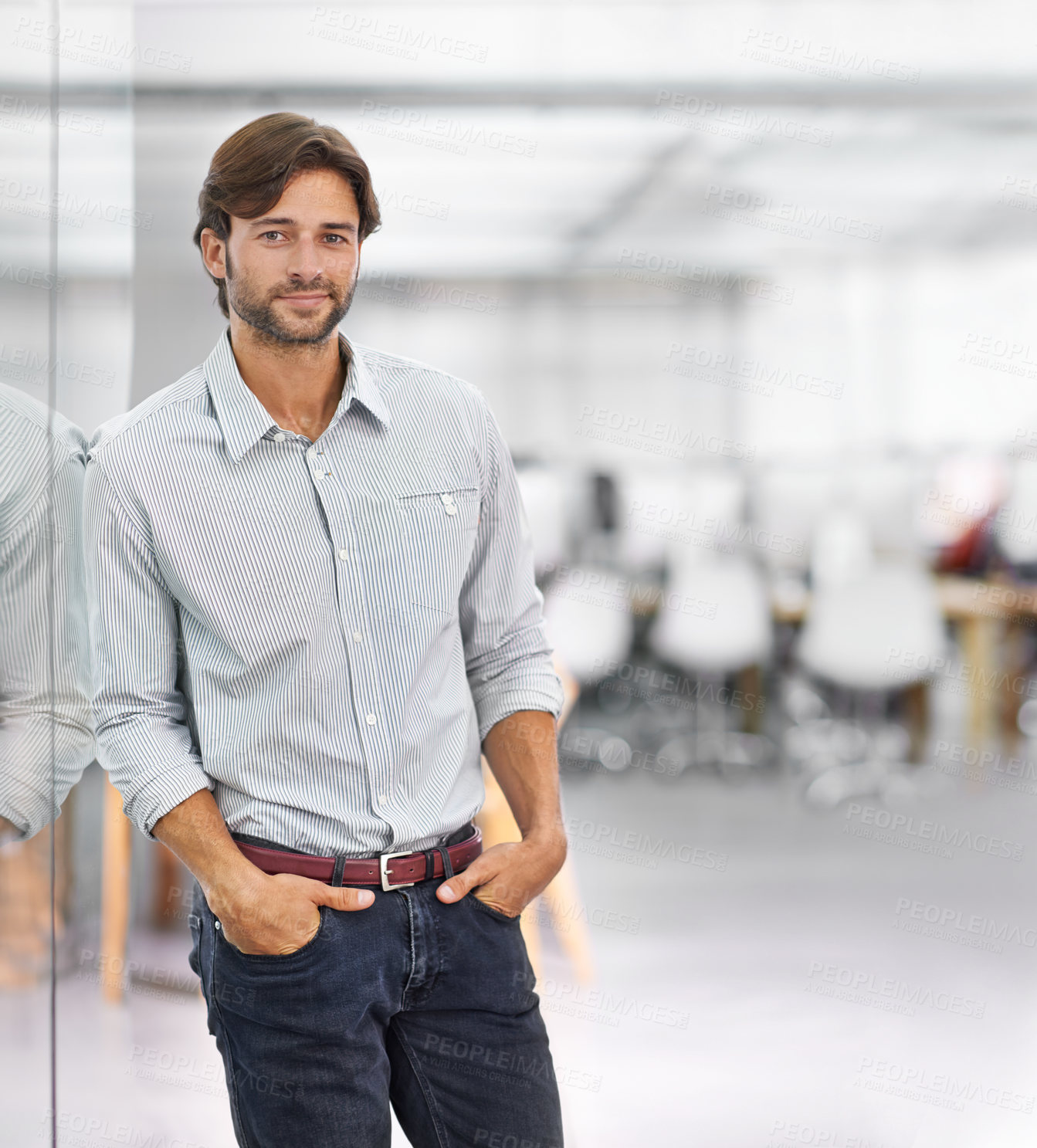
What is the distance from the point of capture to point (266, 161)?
128 centimetres

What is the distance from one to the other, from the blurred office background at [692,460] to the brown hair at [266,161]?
0.29 m

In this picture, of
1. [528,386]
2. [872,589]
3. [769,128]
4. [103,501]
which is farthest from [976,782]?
[103,501]

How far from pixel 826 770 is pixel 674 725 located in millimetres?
1066

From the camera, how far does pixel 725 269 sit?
805 cm

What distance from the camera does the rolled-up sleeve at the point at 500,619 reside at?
1.49 meters

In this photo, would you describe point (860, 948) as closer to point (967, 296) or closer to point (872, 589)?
point (872, 589)

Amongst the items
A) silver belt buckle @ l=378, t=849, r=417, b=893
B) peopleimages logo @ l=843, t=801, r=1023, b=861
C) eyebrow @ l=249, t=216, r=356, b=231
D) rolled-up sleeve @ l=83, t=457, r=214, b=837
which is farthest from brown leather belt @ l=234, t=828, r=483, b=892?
peopleimages logo @ l=843, t=801, r=1023, b=861

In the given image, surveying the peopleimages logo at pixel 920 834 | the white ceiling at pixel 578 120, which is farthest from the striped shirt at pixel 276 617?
the peopleimages logo at pixel 920 834

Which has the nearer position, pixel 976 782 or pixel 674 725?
pixel 976 782

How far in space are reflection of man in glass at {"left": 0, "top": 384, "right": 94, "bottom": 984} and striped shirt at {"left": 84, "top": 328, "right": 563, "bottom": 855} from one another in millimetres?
88

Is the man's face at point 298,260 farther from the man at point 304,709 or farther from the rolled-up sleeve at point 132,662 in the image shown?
the rolled-up sleeve at point 132,662

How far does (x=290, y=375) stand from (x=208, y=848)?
54cm

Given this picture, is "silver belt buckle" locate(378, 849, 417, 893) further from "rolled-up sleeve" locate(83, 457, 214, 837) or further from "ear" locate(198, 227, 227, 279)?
"ear" locate(198, 227, 227, 279)

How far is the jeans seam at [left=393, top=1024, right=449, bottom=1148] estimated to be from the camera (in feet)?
4.38
